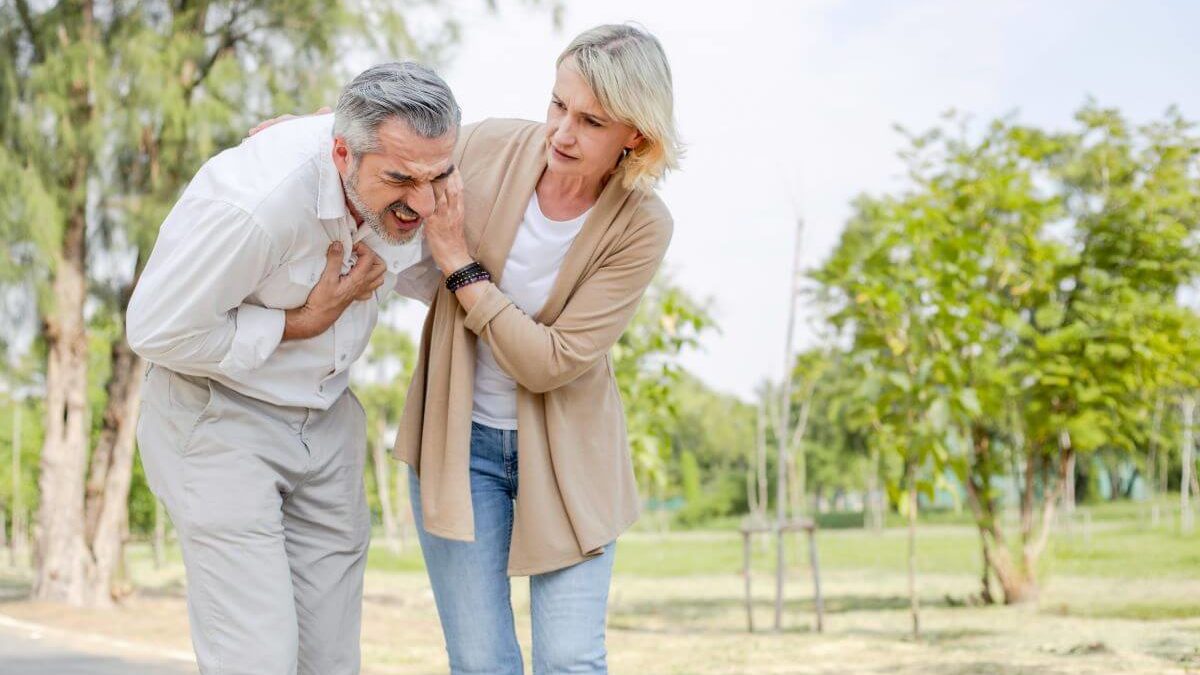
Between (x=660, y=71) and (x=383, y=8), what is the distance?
9.23 meters

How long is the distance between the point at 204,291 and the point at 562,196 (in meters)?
0.70

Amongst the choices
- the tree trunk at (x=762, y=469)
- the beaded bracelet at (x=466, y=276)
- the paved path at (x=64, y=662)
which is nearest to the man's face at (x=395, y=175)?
the beaded bracelet at (x=466, y=276)

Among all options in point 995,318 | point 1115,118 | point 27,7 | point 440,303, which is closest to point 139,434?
point 440,303

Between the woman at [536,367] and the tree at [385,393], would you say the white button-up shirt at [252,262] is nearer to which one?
the woman at [536,367]

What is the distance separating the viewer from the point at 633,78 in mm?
2367

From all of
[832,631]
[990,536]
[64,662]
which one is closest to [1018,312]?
[990,536]

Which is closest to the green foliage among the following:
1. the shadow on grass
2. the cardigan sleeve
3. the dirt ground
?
the dirt ground

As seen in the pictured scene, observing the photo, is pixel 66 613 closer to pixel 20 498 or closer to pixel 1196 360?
pixel 1196 360

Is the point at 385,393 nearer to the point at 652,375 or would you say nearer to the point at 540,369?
the point at 652,375

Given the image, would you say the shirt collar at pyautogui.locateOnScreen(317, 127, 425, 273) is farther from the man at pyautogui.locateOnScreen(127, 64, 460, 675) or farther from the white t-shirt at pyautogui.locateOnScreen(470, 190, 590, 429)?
the white t-shirt at pyautogui.locateOnScreen(470, 190, 590, 429)

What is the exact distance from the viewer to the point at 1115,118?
10.1 m

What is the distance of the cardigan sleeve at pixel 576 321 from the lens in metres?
2.41

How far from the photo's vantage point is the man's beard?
233 cm

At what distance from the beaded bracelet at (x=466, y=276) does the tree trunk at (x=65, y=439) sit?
9.79 meters
